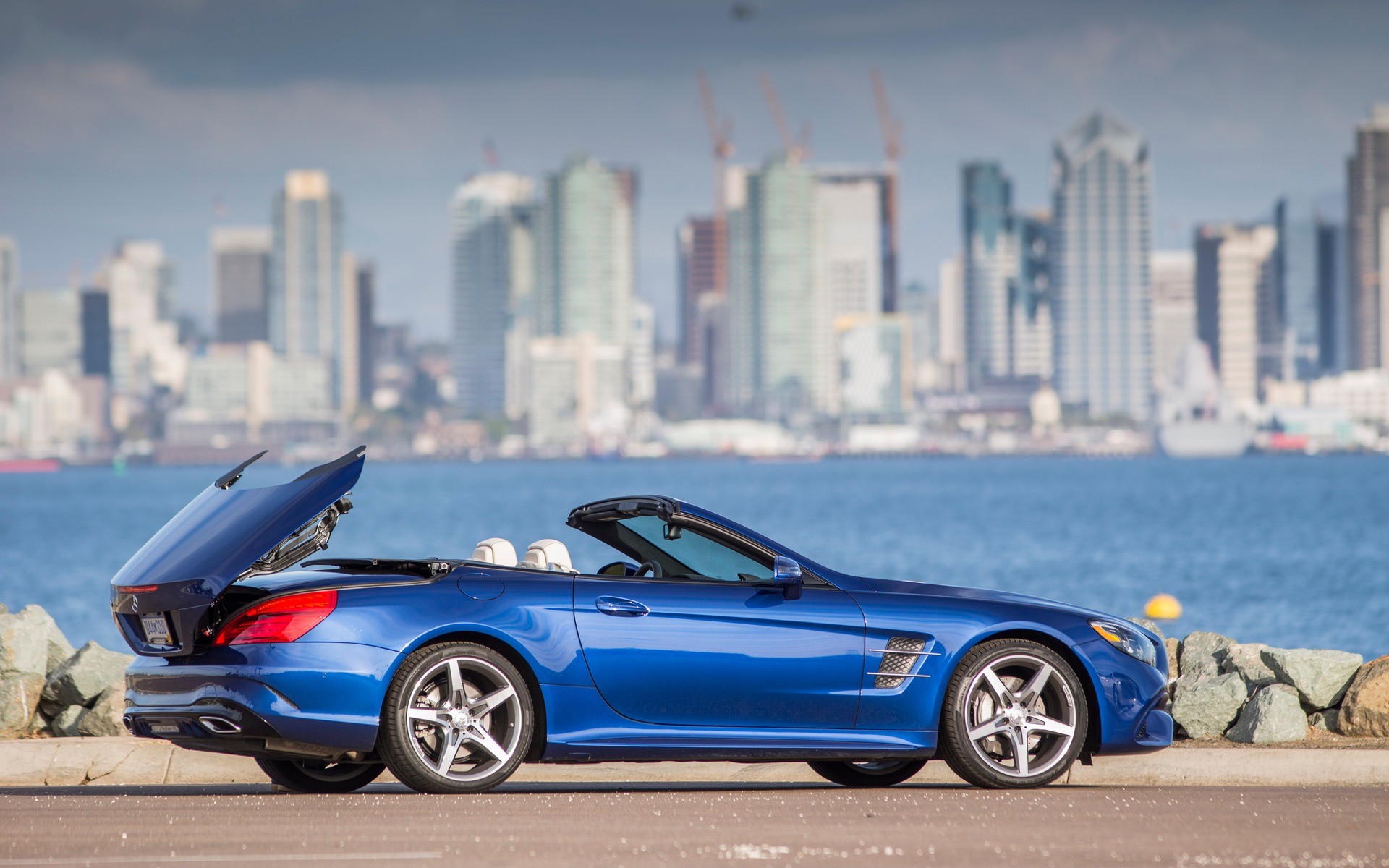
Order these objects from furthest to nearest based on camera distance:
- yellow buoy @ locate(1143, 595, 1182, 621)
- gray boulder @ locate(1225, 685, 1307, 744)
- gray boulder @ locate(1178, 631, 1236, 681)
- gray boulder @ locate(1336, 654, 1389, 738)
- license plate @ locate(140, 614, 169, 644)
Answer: yellow buoy @ locate(1143, 595, 1182, 621), gray boulder @ locate(1178, 631, 1236, 681), gray boulder @ locate(1336, 654, 1389, 738), gray boulder @ locate(1225, 685, 1307, 744), license plate @ locate(140, 614, 169, 644)

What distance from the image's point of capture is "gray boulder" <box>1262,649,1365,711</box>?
31.8 ft

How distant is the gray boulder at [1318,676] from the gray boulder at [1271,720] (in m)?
0.28

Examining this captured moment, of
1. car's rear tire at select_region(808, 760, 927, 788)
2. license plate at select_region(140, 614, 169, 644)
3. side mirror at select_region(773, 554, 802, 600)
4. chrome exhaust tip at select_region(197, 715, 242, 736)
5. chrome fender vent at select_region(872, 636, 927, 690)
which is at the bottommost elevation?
car's rear tire at select_region(808, 760, 927, 788)

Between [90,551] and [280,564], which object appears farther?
[90,551]

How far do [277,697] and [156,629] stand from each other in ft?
1.91

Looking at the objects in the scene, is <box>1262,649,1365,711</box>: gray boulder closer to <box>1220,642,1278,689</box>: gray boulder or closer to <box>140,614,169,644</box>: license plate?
<box>1220,642,1278,689</box>: gray boulder

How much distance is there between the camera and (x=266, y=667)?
6.72 meters

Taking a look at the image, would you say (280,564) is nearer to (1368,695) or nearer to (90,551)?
(1368,695)

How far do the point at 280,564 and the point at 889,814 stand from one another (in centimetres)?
257

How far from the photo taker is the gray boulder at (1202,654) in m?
10.4

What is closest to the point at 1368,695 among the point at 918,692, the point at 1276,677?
the point at 1276,677

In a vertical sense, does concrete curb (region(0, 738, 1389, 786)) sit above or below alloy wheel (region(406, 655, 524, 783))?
below

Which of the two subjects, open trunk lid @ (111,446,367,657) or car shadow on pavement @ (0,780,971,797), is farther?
car shadow on pavement @ (0,780,971,797)

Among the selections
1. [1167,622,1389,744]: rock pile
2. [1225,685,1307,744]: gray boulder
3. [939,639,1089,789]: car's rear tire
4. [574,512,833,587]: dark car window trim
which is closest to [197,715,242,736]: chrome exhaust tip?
[574,512,833,587]: dark car window trim
